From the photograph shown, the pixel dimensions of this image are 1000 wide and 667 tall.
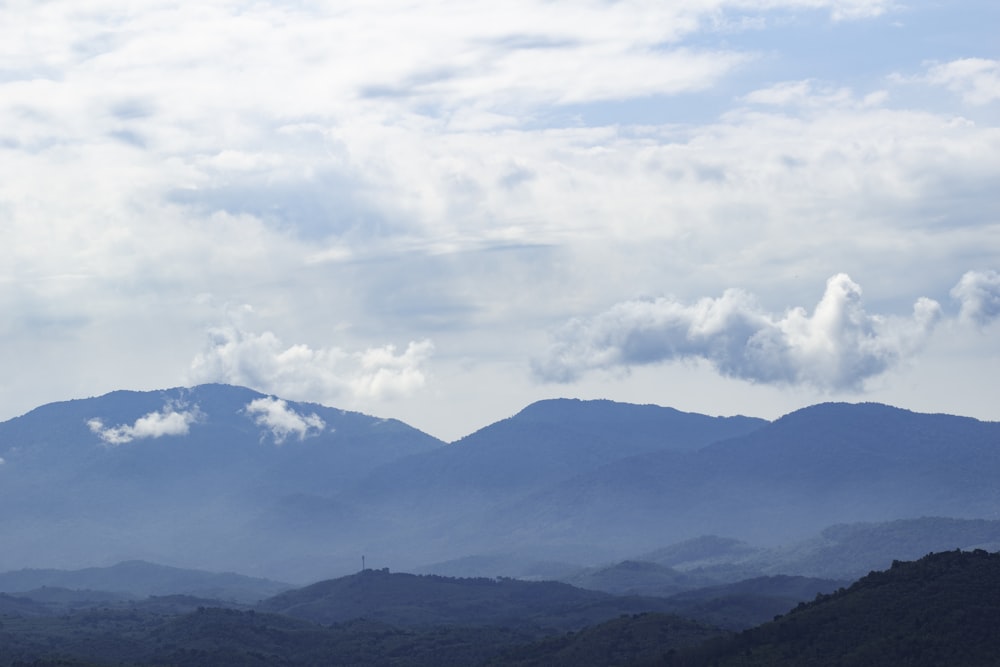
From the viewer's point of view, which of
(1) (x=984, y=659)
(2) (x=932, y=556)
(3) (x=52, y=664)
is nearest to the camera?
(1) (x=984, y=659)

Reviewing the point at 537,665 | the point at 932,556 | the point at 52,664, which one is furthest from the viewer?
the point at 537,665

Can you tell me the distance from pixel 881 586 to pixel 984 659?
31407 millimetres

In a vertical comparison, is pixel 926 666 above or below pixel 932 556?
below

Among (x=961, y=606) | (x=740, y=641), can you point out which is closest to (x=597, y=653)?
(x=740, y=641)

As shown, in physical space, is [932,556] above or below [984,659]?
above

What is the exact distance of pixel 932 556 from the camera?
168500mm

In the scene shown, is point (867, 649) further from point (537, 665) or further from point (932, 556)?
point (537, 665)

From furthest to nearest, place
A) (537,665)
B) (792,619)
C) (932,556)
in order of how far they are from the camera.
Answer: (537,665) → (932,556) → (792,619)

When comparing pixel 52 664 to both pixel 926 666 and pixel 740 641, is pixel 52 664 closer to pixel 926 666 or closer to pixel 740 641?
pixel 740 641

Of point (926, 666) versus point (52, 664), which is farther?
point (52, 664)

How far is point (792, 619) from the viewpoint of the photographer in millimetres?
156375

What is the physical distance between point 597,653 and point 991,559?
5652 cm

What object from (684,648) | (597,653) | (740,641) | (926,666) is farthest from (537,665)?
(926,666)

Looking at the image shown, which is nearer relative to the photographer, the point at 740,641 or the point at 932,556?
the point at 740,641
